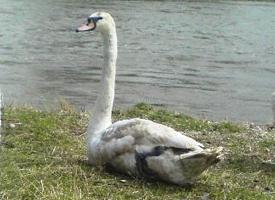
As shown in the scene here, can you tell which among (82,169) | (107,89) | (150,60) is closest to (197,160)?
(82,169)

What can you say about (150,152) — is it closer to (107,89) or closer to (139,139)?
(139,139)

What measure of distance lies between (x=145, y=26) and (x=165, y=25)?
191 centimetres

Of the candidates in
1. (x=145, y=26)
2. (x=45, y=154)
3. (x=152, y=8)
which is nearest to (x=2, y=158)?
(x=45, y=154)

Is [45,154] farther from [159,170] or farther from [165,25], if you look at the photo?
[165,25]

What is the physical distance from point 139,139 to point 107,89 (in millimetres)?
1272

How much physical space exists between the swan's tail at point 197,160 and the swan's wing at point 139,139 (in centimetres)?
13

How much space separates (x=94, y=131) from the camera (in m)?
7.65

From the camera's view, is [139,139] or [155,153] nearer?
[155,153]

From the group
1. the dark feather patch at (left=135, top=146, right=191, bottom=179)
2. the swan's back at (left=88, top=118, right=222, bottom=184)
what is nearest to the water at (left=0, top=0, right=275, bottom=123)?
the swan's back at (left=88, top=118, right=222, bottom=184)

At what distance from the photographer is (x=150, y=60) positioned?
30.3 meters

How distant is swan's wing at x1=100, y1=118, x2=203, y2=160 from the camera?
22.3 ft

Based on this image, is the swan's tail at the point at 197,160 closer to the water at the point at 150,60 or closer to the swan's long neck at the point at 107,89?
the swan's long neck at the point at 107,89

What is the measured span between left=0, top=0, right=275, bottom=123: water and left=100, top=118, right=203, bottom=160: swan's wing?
10346 millimetres

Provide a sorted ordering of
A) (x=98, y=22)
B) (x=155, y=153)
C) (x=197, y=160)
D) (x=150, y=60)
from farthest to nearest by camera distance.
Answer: (x=150, y=60)
(x=98, y=22)
(x=155, y=153)
(x=197, y=160)
